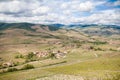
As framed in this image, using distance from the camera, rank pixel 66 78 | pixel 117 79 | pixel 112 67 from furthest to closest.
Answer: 1. pixel 112 67
2. pixel 66 78
3. pixel 117 79

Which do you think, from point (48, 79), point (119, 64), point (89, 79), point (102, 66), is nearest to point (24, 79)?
point (48, 79)

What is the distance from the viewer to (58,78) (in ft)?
481

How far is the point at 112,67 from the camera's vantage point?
19012 centimetres

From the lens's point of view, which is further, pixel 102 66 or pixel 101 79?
pixel 102 66

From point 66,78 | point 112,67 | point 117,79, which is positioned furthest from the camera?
point 112,67

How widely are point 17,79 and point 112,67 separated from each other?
9354 centimetres

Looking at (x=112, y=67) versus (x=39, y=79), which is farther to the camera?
(x=112, y=67)

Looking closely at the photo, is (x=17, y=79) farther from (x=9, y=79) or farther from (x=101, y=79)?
(x=101, y=79)

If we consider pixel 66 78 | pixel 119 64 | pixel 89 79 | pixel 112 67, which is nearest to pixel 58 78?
pixel 66 78

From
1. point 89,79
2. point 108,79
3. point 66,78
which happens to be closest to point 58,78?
point 66,78

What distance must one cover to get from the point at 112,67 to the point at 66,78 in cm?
6450

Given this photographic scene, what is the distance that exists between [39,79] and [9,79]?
26.8 metres

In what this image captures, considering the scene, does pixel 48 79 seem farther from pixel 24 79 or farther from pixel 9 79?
pixel 9 79

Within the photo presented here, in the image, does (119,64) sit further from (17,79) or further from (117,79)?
(17,79)
